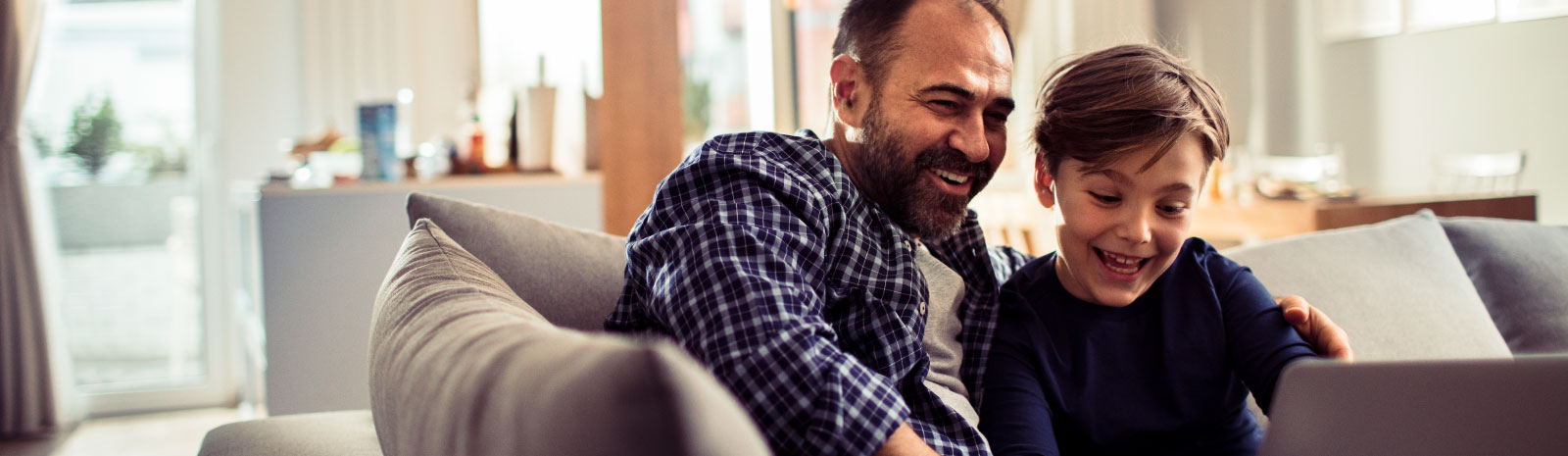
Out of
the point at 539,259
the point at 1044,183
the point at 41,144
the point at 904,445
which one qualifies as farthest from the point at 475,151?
the point at 41,144

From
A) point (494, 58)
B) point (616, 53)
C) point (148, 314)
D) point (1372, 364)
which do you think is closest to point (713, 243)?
point (1372, 364)

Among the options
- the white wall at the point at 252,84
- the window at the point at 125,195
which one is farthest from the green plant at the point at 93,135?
the white wall at the point at 252,84

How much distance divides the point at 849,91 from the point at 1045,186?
0.31 meters

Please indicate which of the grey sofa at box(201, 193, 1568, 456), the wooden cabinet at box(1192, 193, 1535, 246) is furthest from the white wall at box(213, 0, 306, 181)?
the wooden cabinet at box(1192, 193, 1535, 246)

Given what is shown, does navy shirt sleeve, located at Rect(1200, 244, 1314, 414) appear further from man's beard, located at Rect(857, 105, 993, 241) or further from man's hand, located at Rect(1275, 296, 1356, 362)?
man's beard, located at Rect(857, 105, 993, 241)

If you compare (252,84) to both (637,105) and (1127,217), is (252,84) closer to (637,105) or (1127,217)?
(637,105)

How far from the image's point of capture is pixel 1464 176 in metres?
3.49

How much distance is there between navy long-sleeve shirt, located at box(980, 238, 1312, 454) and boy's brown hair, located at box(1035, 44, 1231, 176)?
18 centimetres

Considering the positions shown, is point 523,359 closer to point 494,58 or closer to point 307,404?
point 307,404

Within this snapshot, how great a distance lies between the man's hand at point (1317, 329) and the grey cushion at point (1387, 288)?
0.38m

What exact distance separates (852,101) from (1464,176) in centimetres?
304

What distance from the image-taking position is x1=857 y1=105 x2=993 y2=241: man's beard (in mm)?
1326

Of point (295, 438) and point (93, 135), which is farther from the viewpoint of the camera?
point (93, 135)

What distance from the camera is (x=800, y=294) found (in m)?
0.99
